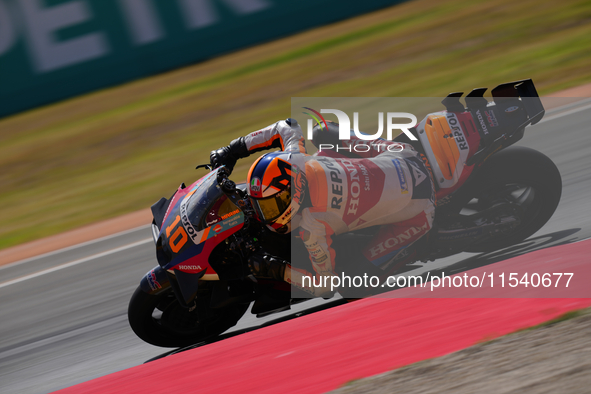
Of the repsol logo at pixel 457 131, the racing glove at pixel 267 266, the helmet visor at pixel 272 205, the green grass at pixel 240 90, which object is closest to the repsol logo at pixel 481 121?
the repsol logo at pixel 457 131

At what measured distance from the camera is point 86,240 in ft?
23.1

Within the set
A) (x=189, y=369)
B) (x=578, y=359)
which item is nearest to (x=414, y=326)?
(x=578, y=359)

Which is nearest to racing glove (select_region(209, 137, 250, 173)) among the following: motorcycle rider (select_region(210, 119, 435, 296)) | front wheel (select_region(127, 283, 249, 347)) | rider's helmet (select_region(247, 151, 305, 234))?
motorcycle rider (select_region(210, 119, 435, 296))

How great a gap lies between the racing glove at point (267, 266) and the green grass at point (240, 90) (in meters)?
4.72

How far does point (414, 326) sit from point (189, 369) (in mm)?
1322

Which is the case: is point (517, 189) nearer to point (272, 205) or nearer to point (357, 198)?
point (357, 198)

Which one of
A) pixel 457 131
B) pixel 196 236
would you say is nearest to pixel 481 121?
pixel 457 131

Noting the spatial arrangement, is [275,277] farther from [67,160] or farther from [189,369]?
[67,160]

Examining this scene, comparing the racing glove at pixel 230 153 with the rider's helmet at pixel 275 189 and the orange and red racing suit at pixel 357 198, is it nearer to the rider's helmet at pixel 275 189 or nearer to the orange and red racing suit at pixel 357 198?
the orange and red racing suit at pixel 357 198

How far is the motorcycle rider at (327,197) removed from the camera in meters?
3.41

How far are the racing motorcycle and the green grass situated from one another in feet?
14.2

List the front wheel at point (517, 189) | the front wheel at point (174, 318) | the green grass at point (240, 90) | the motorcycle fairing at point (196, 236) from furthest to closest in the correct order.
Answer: the green grass at point (240, 90) → the front wheel at point (517, 189) → the front wheel at point (174, 318) → the motorcycle fairing at point (196, 236)

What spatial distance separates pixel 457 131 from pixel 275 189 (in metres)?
1.66

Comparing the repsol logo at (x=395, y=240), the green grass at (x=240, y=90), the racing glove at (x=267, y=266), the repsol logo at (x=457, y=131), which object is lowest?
the repsol logo at (x=395, y=240)
